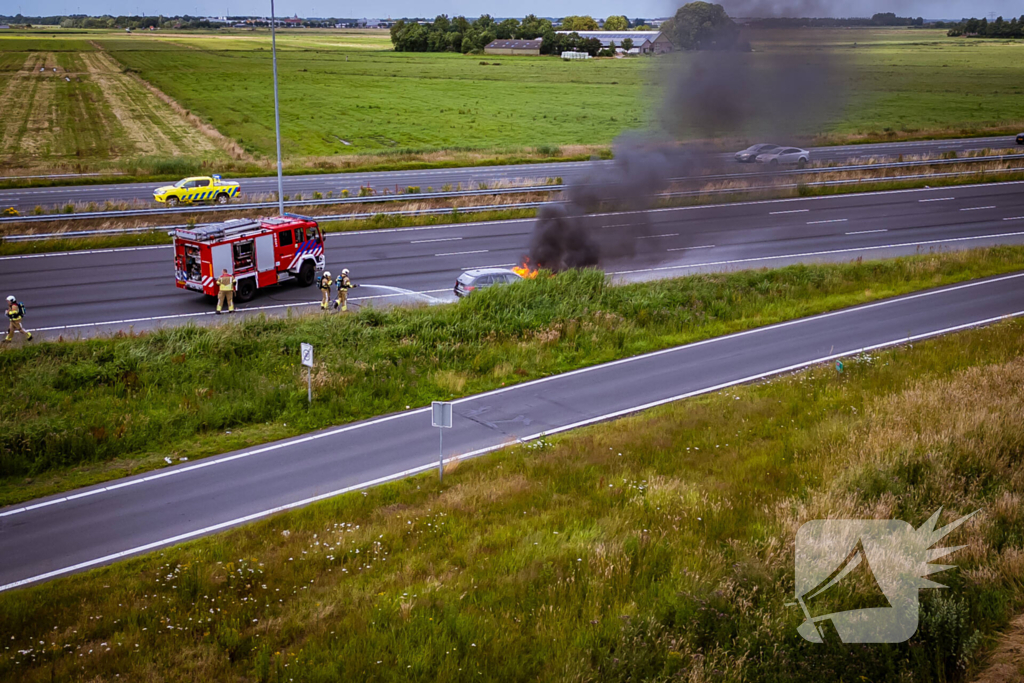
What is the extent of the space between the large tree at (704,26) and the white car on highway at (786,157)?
19462 millimetres

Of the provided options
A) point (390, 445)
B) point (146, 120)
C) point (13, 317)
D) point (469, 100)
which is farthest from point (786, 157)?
point (146, 120)

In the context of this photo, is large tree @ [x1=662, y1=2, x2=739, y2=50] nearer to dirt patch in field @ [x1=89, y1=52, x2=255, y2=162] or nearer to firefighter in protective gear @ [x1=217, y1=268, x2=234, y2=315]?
firefighter in protective gear @ [x1=217, y1=268, x2=234, y2=315]

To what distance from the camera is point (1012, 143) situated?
195ft

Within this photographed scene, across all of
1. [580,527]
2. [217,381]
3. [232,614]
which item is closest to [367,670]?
[232,614]

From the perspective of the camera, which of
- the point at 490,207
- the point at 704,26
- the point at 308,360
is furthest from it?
the point at 490,207

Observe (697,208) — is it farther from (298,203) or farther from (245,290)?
(245,290)

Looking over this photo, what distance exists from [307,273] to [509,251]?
829 centimetres

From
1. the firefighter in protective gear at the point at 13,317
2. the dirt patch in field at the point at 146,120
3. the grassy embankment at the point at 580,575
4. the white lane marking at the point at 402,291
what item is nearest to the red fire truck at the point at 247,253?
the white lane marking at the point at 402,291

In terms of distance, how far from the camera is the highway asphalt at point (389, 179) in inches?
1641

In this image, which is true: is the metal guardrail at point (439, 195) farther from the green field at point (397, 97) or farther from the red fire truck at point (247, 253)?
the green field at point (397, 97)

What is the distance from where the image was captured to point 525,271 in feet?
88.1

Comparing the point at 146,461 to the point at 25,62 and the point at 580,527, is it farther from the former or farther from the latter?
the point at 25,62

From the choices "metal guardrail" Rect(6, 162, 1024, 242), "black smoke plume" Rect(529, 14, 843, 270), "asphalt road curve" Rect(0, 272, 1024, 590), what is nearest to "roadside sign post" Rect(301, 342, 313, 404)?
"asphalt road curve" Rect(0, 272, 1024, 590)

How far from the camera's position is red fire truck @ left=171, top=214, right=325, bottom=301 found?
80.1 ft
